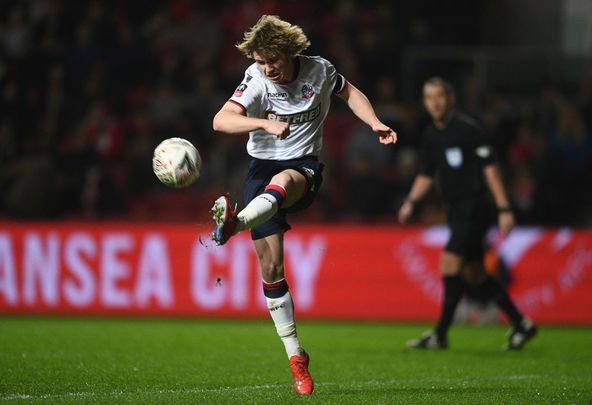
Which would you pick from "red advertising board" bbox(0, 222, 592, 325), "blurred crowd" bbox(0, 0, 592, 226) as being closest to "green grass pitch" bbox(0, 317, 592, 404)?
"red advertising board" bbox(0, 222, 592, 325)

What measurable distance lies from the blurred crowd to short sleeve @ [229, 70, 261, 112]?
736 centimetres

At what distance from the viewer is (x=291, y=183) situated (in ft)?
21.2

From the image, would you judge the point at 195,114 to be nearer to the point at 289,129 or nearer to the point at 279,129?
the point at 289,129

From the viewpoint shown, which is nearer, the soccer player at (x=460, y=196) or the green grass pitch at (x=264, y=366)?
the green grass pitch at (x=264, y=366)

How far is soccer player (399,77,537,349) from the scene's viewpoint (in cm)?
945

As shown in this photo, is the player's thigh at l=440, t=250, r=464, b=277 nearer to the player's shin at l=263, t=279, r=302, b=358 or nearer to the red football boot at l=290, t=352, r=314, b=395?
the player's shin at l=263, t=279, r=302, b=358

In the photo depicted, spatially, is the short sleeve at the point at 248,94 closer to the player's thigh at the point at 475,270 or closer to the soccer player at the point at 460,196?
the soccer player at the point at 460,196

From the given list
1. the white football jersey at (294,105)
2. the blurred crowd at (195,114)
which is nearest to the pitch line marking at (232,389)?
the white football jersey at (294,105)

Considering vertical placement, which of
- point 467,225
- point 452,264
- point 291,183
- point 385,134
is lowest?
point 452,264

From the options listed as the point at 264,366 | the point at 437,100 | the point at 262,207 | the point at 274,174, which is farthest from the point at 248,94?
the point at 437,100

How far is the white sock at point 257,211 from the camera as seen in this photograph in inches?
236

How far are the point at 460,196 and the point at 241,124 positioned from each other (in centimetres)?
386

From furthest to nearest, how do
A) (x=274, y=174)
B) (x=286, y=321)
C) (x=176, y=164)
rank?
(x=274, y=174)
(x=286, y=321)
(x=176, y=164)

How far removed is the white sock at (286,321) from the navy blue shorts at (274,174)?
0.43 m
